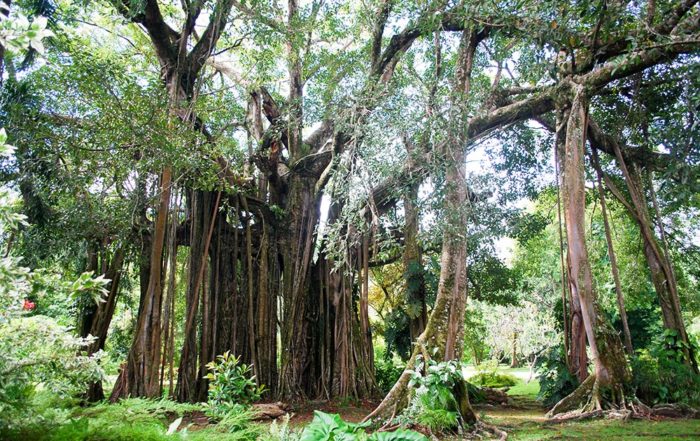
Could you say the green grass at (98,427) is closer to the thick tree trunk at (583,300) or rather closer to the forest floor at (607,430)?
the forest floor at (607,430)

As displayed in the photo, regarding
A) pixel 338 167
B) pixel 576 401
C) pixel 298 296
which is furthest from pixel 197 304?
pixel 576 401

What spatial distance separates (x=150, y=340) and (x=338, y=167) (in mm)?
2573

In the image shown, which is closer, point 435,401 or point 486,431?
point 435,401

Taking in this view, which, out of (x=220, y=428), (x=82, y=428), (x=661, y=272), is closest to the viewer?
(x=82, y=428)

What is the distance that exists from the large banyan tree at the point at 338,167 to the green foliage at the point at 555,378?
19 cm

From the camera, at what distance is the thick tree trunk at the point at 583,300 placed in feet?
14.4

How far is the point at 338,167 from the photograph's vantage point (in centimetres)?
480

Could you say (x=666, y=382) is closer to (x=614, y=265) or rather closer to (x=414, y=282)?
(x=614, y=265)

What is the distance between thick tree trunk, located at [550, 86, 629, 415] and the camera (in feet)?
14.4

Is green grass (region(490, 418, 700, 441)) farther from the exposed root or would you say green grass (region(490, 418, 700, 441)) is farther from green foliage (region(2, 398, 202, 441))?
green foliage (region(2, 398, 202, 441))

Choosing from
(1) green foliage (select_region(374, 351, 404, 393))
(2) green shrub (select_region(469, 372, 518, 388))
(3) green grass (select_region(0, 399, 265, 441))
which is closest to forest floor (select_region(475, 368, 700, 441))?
(3) green grass (select_region(0, 399, 265, 441))

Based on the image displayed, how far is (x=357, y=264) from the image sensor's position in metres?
6.92

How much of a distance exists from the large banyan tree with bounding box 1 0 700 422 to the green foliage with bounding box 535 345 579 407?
0.63ft

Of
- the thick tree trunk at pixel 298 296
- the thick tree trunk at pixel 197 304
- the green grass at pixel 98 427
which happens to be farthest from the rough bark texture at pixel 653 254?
Answer: the green grass at pixel 98 427
